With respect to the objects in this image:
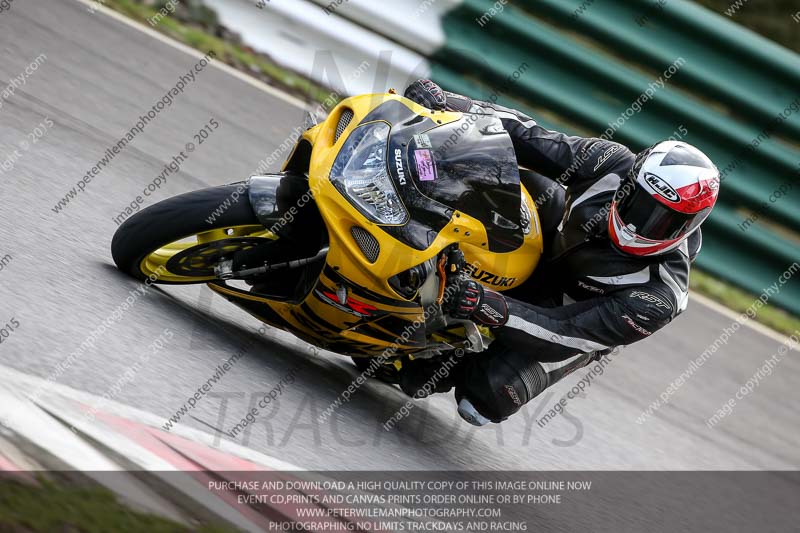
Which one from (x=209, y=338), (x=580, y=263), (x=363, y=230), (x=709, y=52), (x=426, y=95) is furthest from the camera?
(x=709, y=52)

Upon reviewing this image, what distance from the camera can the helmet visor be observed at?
3.99m

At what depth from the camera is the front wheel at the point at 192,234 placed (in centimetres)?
398

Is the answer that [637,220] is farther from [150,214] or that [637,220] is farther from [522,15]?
[522,15]

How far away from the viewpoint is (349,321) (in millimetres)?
4023

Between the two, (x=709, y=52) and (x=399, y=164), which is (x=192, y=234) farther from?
(x=709, y=52)

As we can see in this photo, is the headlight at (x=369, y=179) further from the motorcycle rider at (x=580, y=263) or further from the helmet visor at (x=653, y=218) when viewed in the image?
the helmet visor at (x=653, y=218)

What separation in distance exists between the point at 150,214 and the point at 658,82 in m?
4.97

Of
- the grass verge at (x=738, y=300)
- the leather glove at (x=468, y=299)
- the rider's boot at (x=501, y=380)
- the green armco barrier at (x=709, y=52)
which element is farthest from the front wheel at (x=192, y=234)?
the grass verge at (x=738, y=300)

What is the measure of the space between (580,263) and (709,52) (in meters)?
4.03

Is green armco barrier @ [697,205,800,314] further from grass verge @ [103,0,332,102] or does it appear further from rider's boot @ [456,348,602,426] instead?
rider's boot @ [456,348,602,426]

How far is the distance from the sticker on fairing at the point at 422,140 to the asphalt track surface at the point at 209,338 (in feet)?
3.89

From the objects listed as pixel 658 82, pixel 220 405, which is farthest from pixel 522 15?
pixel 220 405

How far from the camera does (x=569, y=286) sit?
14.8ft

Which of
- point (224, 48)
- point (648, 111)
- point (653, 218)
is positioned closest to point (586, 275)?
point (653, 218)
